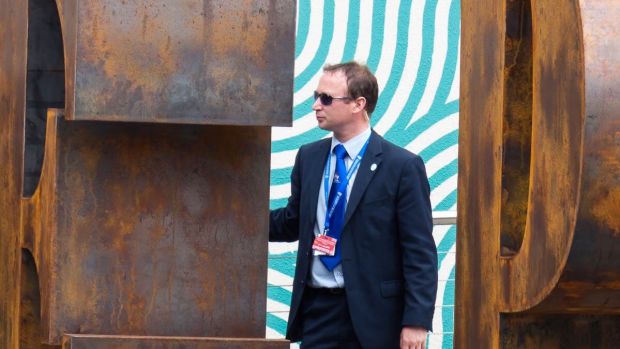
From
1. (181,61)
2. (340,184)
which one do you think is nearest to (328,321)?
(340,184)

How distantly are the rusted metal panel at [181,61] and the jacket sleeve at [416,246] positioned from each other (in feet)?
2.80

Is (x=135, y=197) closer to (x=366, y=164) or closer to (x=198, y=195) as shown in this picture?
(x=198, y=195)

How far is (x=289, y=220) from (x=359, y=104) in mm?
507

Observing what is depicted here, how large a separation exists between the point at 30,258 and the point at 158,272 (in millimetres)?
749

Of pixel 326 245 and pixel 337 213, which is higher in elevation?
pixel 337 213

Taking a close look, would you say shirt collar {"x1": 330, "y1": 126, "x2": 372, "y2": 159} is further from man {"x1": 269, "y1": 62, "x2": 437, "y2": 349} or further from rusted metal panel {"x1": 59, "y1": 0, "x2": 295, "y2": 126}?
rusted metal panel {"x1": 59, "y1": 0, "x2": 295, "y2": 126}

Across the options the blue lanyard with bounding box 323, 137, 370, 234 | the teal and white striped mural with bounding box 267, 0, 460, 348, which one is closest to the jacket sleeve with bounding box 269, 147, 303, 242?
the blue lanyard with bounding box 323, 137, 370, 234

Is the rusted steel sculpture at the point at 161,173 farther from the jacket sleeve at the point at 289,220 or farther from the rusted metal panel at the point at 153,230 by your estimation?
the jacket sleeve at the point at 289,220

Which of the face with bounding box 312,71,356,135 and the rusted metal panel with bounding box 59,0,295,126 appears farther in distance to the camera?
the face with bounding box 312,71,356,135

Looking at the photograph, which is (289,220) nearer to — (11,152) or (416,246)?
(416,246)

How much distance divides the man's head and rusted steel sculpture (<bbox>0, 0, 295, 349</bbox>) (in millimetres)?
597

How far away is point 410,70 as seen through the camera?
831cm

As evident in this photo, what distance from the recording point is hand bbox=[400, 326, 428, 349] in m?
5.86

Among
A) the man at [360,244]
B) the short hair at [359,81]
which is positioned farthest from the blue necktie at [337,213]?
the short hair at [359,81]
